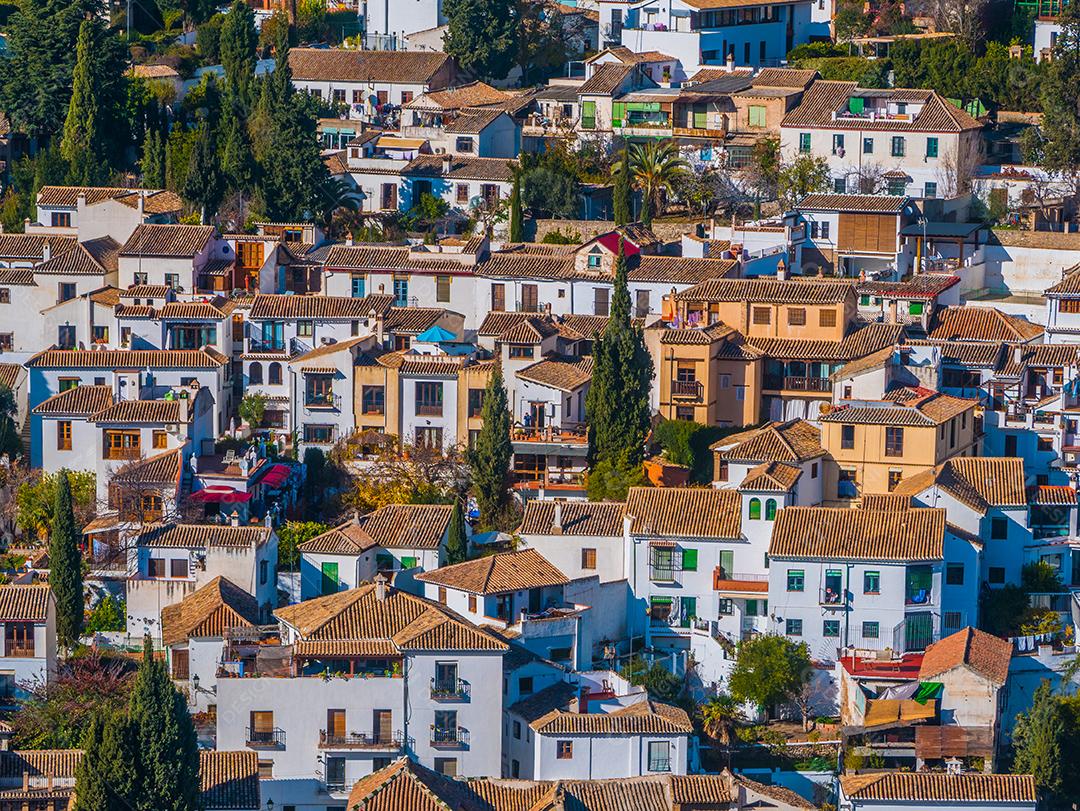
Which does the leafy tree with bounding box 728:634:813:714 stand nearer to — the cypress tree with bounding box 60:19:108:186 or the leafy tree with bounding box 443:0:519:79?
the cypress tree with bounding box 60:19:108:186

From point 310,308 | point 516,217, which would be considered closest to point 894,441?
point 310,308

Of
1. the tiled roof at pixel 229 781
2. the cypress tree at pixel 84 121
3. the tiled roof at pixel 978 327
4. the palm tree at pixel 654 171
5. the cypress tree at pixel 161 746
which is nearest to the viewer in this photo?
the cypress tree at pixel 161 746

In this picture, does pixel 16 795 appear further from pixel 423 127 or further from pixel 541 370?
pixel 423 127

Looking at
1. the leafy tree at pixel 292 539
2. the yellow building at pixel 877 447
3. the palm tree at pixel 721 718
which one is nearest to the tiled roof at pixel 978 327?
the yellow building at pixel 877 447

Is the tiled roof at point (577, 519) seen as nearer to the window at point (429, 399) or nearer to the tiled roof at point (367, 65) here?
the window at point (429, 399)

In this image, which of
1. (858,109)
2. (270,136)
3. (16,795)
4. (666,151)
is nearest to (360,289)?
(270,136)

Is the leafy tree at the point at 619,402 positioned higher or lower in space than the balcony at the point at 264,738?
higher

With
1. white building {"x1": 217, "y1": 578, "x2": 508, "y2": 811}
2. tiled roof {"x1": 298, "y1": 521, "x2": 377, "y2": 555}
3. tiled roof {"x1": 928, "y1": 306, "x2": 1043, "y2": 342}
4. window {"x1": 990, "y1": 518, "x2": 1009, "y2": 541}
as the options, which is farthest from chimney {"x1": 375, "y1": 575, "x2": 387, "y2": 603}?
tiled roof {"x1": 928, "y1": 306, "x2": 1043, "y2": 342}
